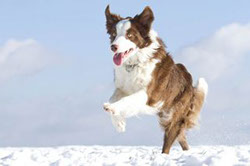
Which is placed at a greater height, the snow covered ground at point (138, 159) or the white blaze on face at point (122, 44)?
Answer: the white blaze on face at point (122, 44)

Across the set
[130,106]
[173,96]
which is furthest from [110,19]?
[173,96]

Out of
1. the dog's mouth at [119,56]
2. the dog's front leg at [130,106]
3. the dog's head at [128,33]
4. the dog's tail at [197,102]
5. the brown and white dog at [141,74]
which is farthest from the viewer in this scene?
the dog's tail at [197,102]

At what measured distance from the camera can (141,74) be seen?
8.45m

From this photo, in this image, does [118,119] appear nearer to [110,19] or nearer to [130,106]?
[130,106]

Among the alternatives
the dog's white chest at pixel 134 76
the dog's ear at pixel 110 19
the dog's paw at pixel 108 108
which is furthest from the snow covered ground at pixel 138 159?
the dog's ear at pixel 110 19

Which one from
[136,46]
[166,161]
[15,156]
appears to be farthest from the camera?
[136,46]

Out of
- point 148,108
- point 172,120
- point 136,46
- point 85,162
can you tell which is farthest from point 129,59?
point 85,162

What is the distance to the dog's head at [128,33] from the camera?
8.02 meters

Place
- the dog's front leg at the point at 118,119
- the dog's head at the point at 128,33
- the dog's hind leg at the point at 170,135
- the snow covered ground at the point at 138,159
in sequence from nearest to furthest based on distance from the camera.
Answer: the snow covered ground at the point at 138,159
the dog's head at the point at 128,33
the dog's front leg at the point at 118,119
the dog's hind leg at the point at 170,135

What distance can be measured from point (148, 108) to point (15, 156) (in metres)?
2.51

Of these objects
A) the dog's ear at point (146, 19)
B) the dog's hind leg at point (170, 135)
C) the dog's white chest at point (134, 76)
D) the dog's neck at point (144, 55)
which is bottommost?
the dog's hind leg at point (170, 135)

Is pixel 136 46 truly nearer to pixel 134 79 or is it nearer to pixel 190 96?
pixel 134 79

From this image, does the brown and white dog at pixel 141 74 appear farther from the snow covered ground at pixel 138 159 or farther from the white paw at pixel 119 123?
the snow covered ground at pixel 138 159

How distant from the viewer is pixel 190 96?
31.3 feet
